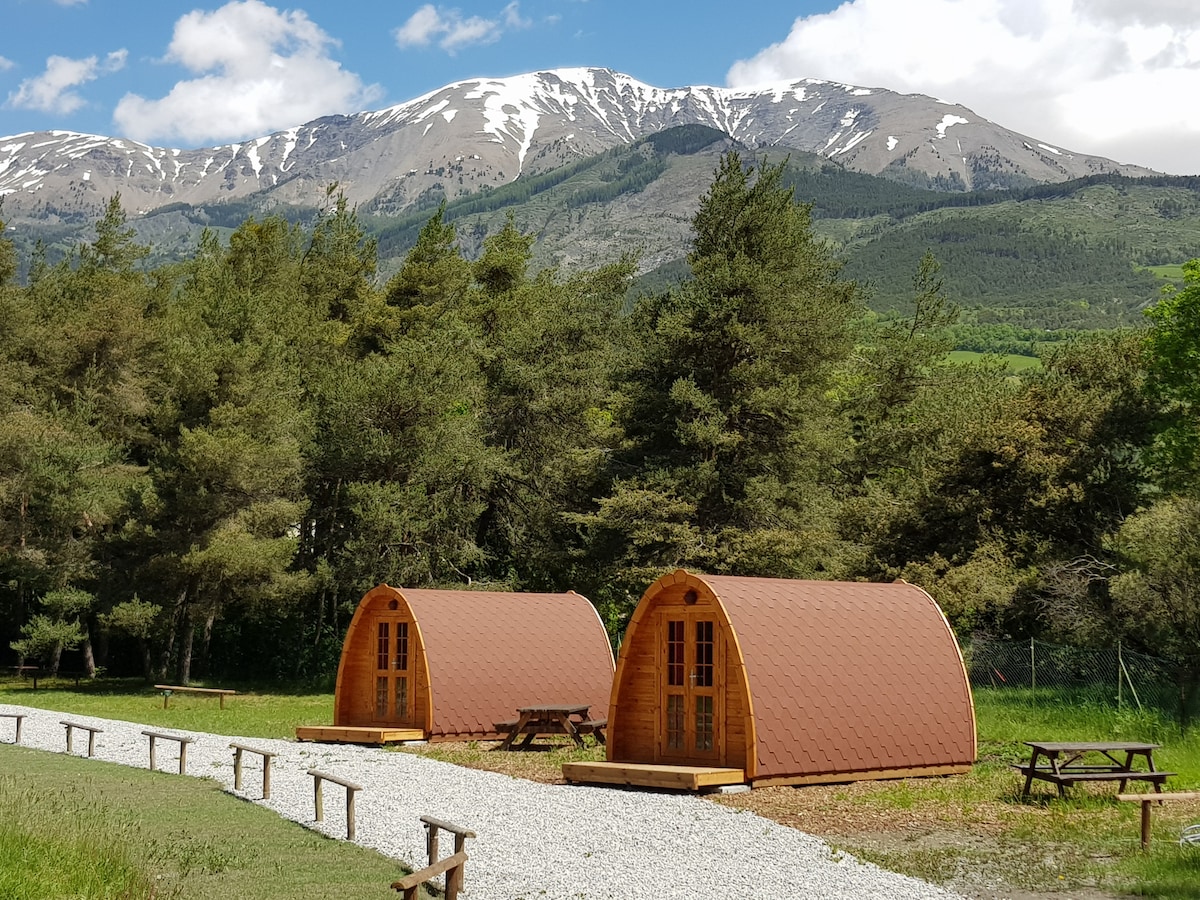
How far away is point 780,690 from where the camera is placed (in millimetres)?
15336

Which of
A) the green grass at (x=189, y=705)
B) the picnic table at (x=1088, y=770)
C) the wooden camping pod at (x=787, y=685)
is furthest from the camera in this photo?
the green grass at (x=189, y=705)

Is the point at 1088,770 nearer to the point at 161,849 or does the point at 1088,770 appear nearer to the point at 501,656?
the point at 161,849

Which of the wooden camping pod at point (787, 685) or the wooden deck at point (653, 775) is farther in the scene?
the wooden camping pod at point (787, 685)

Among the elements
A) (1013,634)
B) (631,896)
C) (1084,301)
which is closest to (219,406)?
(1013,634)

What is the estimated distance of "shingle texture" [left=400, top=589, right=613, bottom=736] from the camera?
66.6ft

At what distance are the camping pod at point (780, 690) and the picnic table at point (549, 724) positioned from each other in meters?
1.87

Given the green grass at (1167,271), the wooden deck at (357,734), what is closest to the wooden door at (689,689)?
the wooden deck at (357,734)

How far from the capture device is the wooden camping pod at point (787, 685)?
50.1 feet

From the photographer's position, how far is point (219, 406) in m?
32.8

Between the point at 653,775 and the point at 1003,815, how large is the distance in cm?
420

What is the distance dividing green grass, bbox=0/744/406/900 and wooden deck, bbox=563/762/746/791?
4.33 m

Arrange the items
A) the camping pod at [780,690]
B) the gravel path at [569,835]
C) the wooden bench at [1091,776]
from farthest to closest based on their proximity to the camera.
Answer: the camping pod at [780,690]
the wooden bench at [1091,776]
the gravel path at [569,835]

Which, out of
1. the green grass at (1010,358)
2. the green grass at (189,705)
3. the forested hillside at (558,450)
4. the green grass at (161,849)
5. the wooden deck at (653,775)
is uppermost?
the green grass at (1010,358)

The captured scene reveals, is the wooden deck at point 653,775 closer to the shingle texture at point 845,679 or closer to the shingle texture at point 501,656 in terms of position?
the shingle texture at point 845,679
